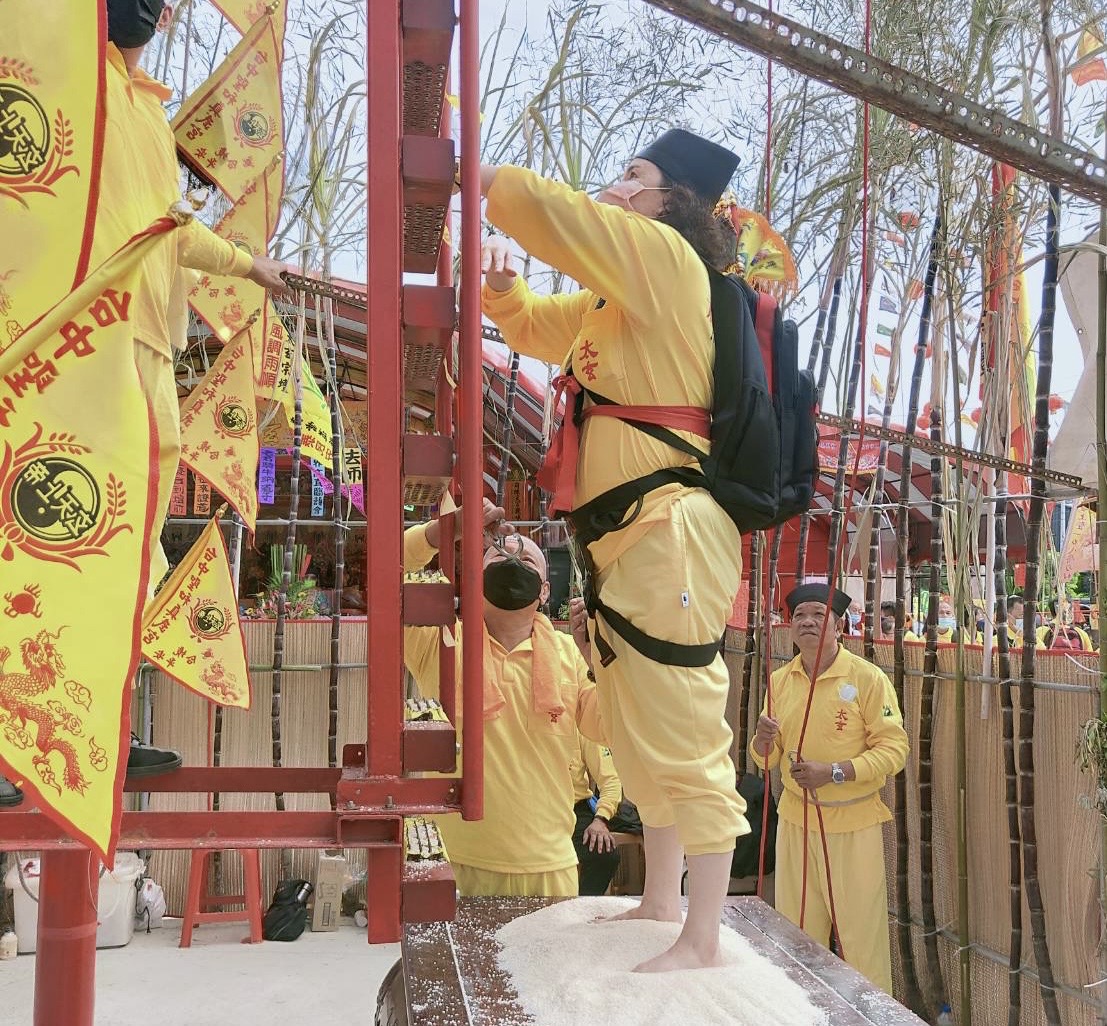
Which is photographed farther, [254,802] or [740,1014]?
[254,802]

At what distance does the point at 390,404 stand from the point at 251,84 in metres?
2.64

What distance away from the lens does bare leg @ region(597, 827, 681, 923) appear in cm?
251

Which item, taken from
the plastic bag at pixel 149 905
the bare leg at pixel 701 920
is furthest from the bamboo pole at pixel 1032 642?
the plastic bag at pixel 149 905

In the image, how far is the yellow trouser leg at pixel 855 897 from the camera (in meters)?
4.35

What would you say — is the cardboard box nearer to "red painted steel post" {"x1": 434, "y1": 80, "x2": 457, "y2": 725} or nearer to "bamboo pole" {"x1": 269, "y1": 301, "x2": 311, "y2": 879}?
"bamboo pole" {"x1": 269, "y1": 301, "x2": 311, "y2": 879}

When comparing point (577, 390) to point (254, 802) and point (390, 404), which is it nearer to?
point (390, 404)

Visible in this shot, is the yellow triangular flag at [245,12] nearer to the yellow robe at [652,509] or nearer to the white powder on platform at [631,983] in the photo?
the yellow robe at [652,509]

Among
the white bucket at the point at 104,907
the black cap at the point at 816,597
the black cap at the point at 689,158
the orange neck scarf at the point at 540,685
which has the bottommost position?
the white bucket at the point at 104,907

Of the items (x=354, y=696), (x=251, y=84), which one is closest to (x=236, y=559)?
(x=354, y=696)

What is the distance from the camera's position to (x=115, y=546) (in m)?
1.47

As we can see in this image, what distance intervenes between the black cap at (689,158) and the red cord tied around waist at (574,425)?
0.55 m

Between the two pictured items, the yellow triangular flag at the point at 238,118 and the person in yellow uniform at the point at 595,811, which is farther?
the person in yellow uniform at the point at 595,811

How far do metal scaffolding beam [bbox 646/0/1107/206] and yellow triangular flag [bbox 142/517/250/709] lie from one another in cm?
276

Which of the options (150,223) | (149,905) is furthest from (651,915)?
(149,905)
